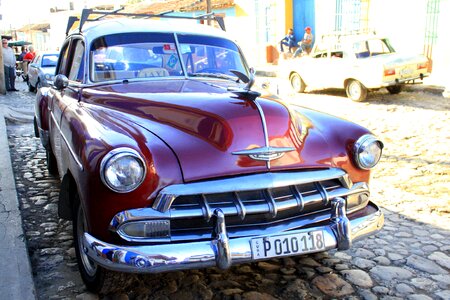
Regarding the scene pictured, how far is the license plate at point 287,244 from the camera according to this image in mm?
2465

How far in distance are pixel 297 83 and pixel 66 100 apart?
10.2m

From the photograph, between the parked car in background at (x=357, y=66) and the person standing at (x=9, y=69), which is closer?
the parked car in background at (x=357, y=66)

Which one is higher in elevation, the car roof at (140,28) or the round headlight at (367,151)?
the car roof at (140,28)

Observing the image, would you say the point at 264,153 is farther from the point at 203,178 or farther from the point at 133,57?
the point at 133,57

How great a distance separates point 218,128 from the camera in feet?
8.77

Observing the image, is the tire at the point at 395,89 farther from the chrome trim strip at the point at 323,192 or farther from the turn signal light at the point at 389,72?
the chrome trim strip at the point at 323,192

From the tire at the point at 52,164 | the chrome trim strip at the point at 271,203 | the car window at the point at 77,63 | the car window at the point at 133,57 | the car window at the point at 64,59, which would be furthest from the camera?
the tire at the point at 52,164

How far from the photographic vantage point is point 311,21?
19.3m

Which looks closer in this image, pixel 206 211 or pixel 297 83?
pixel 206 211

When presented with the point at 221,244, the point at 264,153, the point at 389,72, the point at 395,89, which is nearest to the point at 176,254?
the point at 221,244

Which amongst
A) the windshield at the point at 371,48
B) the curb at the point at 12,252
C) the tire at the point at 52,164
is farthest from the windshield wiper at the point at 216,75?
the windshield at the point at 371,48

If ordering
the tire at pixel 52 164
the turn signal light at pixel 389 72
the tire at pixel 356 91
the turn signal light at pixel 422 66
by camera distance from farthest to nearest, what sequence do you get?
1. the tire at pixel 356 91
2. the turn signal light at pixel 422 66
3. the turn signal light at pixel 389 72
4. the tire at pixel 52 164

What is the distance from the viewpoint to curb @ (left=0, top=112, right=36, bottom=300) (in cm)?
288

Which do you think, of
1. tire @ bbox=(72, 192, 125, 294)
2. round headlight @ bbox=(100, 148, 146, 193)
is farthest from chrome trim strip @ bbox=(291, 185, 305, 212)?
tire @ bbox=(72, 192, 125, 294)
